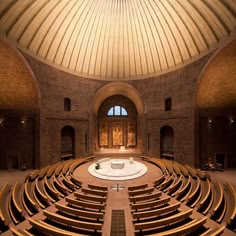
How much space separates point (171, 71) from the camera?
1549 centimetres

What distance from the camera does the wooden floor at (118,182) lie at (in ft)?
20.2

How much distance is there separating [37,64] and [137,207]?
1349cm

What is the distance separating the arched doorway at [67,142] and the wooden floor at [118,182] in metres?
3.39

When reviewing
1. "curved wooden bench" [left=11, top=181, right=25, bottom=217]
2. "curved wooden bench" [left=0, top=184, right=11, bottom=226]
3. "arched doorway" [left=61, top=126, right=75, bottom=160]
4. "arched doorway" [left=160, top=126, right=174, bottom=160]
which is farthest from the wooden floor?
"arched doorway" [left=61, top=126, right=75, bottom=160]

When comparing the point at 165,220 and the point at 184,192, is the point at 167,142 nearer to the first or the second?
the point at 184,192

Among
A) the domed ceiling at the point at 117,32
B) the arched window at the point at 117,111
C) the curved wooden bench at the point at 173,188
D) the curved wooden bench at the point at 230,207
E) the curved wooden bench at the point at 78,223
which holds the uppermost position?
the domed ceiling at the point at 117,32

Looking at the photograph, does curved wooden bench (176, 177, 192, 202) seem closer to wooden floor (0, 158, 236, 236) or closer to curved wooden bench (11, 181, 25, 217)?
wooden floor (0, 158, 236, 236)

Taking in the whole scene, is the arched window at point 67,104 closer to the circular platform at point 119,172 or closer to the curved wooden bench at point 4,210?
the circular platform at point 119,172

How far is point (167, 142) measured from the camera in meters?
16.5

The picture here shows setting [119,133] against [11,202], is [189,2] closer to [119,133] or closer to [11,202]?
[119,133]

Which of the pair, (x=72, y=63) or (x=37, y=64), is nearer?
(x=37, y=64)

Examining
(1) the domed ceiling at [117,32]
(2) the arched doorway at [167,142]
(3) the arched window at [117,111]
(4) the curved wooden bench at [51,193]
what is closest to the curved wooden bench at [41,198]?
(4) the curved wooden bench at [51,193]

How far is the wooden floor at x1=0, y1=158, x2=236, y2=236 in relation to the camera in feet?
20.2

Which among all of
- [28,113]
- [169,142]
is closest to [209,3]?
[169,142]
